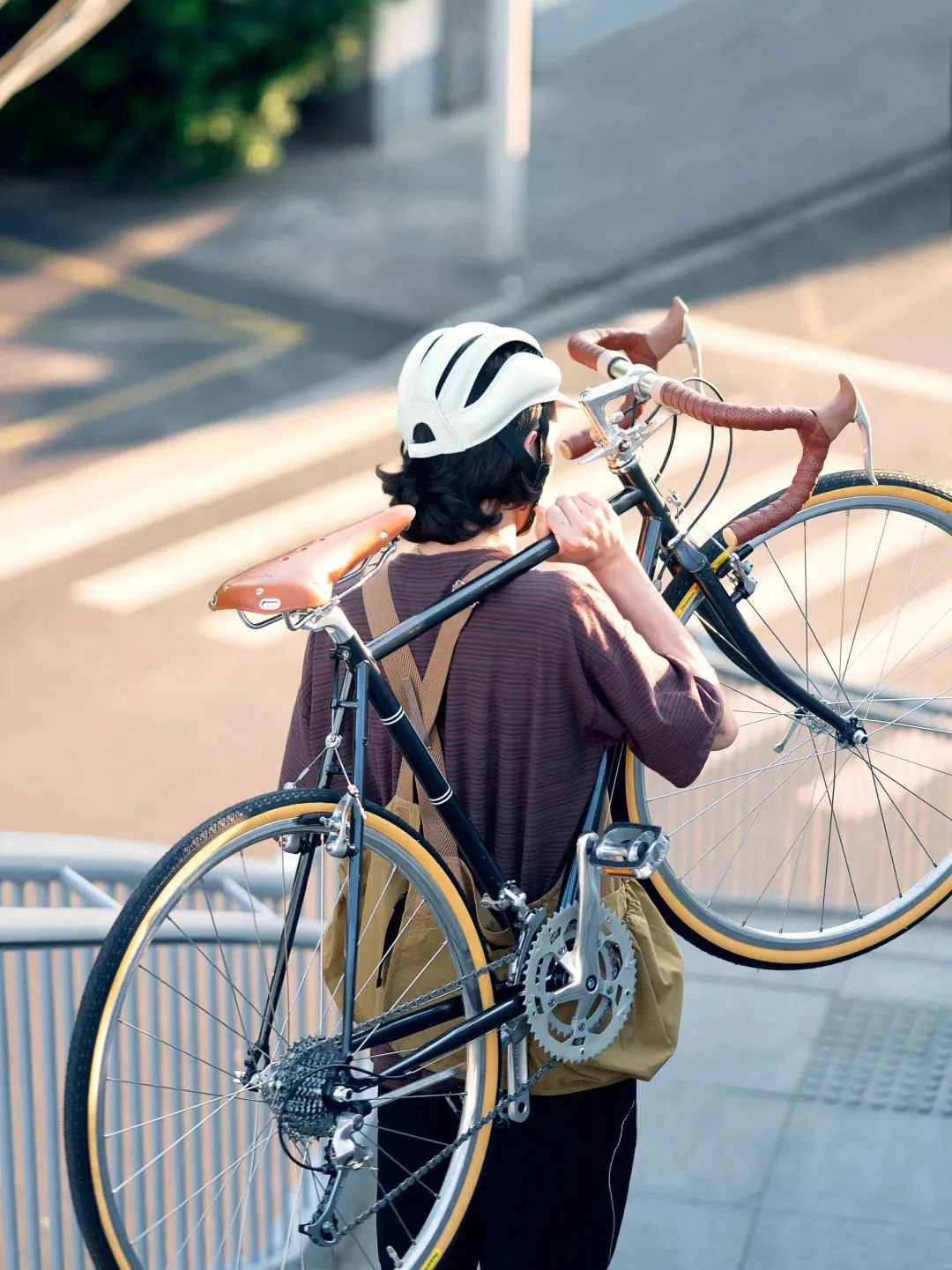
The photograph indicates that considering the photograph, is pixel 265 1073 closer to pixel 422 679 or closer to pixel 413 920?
pixel 413 920

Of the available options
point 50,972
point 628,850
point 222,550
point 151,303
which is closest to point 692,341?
point 628,850

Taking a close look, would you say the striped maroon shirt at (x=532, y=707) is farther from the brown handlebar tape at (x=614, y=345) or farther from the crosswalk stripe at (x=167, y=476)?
the crosswalk stripe at (x=167, y=476)

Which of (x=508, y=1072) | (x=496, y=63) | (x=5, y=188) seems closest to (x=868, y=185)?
(x=496, y=63)

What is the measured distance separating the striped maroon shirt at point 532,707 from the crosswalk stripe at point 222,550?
8.05m

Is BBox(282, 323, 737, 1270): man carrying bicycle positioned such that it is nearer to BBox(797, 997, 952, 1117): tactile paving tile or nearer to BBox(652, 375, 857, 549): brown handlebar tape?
BBox(652, 375, 857, 549): brown handlebar tape

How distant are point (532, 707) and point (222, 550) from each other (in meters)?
8.74

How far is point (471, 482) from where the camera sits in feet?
10.9

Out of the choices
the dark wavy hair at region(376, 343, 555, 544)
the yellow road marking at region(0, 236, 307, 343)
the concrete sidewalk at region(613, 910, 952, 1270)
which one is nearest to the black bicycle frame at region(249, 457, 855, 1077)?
the dark wavy hair at region(376, 343, 555, 544)

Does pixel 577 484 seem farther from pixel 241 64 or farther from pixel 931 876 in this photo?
pixel 931 876

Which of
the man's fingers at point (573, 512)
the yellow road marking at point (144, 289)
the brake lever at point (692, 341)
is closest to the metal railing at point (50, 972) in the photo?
the man's fingers at point (573, 512)

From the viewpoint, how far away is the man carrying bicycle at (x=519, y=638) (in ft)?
10.8

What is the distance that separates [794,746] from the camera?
426cm

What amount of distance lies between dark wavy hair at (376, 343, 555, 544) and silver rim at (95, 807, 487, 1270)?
1.88 ft

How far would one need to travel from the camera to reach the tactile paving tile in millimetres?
5254
